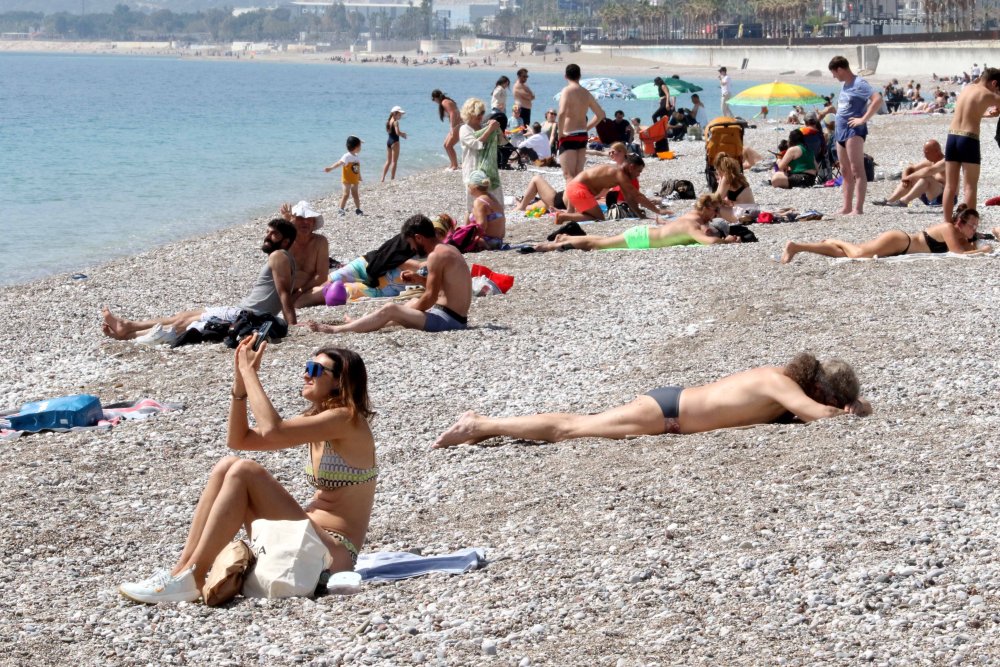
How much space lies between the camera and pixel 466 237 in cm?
1234

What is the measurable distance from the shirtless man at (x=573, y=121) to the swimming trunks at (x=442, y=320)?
5.89 m

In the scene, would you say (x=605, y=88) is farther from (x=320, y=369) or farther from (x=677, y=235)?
(x=320, y=369)

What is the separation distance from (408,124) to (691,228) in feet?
117

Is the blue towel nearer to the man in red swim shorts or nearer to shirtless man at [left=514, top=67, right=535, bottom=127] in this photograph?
the man in red swim shorts

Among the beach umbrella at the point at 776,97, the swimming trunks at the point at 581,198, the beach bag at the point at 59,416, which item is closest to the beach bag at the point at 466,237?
the swimming trunks at the point at 581,198

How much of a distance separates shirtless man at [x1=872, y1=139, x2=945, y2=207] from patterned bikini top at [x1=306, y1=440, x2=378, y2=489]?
34.6 ft

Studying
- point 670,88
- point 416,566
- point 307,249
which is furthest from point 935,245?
point 670,88

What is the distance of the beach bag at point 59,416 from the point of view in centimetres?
706

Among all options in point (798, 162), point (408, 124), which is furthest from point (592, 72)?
point (798, 162)

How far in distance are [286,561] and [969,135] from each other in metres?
8.08

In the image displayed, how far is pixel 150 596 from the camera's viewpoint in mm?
4449

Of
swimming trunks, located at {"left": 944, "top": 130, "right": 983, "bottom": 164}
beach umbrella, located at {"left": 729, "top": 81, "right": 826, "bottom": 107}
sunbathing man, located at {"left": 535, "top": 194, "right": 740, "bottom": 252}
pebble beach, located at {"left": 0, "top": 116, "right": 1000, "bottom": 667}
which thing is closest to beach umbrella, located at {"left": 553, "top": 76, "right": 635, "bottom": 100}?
beach umbrella, located at {"left": 729, "top": 81, "right": 826, "bottom": 107}

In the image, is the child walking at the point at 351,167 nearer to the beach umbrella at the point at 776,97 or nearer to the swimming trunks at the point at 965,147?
the beach umbrella at the point at 776,97

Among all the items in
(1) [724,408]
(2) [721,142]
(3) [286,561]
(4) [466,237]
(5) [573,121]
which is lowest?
(3) [286,561]
